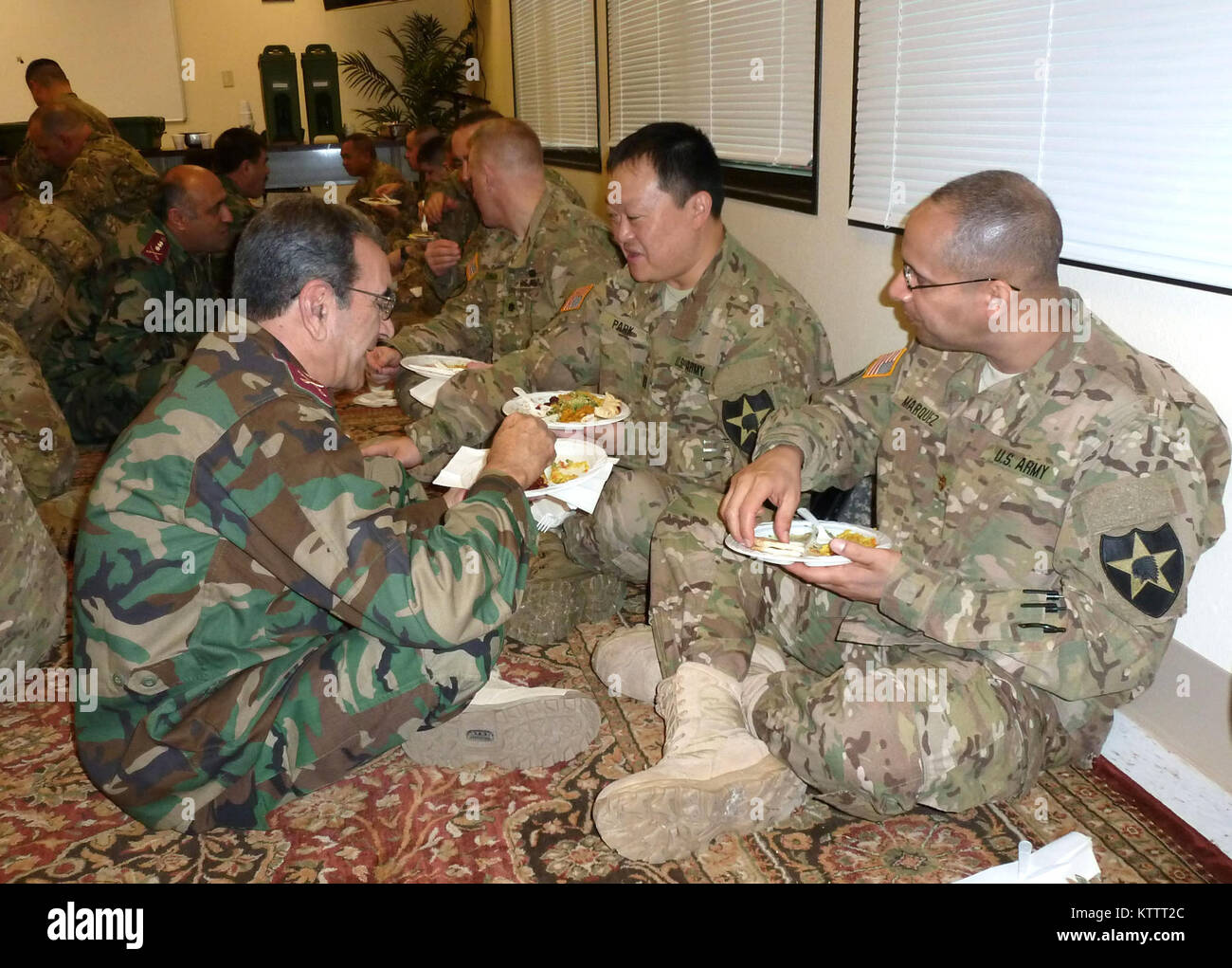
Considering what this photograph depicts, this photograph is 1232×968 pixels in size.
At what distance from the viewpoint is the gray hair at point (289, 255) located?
1.71 metres

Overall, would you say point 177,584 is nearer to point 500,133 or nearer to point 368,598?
point 368,598

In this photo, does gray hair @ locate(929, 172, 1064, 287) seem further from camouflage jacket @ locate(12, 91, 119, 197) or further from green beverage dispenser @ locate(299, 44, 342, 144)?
green beverage dispenser @ locate(299, 44, 342, 144)

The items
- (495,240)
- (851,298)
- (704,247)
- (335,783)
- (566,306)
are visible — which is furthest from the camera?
(495,240)

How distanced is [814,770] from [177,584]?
45.7 inches

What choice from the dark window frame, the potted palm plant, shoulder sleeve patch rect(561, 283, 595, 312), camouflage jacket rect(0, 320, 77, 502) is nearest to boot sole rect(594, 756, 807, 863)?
shoulder sleeve patch rect(561, 283, 595, 312)

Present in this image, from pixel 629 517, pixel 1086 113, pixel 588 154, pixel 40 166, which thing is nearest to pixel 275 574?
pixel 629 517

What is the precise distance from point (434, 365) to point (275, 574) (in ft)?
6.81

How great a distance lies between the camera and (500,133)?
Answer: 149 inches

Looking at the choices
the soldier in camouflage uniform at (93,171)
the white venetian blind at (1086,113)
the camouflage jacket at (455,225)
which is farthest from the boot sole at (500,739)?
the soldier in camouflage uniform at (93,171)

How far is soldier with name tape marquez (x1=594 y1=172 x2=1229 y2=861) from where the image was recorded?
1.70 meters

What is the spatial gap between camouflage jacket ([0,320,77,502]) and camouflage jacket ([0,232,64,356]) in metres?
0.30

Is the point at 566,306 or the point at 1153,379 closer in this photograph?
the point at 1153,379

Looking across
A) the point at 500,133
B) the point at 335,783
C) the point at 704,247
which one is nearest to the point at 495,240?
the point at 500,133

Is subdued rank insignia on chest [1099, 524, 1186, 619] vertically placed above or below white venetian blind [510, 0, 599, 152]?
below
